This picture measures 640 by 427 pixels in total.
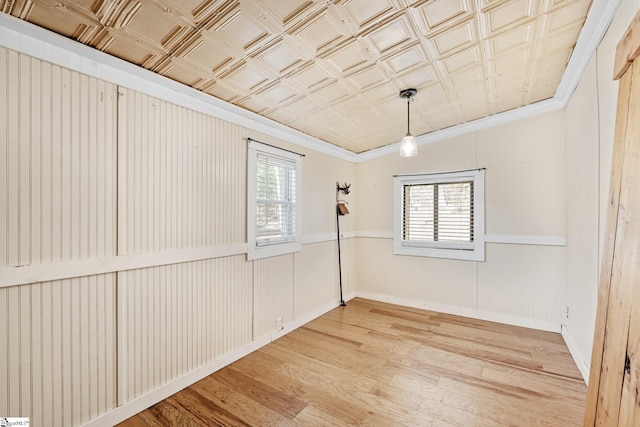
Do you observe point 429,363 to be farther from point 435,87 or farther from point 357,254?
point 435,87

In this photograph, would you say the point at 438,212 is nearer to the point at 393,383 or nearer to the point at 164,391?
the point at 393,383

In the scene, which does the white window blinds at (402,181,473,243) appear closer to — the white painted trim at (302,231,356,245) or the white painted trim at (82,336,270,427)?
the white painted trim at (302,231,356,245)

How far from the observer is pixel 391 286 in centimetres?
437

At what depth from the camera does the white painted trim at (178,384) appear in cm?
183

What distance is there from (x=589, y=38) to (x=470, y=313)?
10.2 feet

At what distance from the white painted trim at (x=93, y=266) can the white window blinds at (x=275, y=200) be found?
66 cm

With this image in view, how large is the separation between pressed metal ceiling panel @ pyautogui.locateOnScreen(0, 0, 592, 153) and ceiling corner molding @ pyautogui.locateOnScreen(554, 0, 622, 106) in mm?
49

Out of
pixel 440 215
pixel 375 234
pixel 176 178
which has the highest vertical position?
pixel 176 178

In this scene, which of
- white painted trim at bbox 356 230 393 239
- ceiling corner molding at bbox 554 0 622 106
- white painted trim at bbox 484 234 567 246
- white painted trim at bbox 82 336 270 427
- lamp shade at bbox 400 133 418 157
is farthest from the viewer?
white painted trim at bbox 356 230 393 239

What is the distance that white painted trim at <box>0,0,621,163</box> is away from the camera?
1.50 m

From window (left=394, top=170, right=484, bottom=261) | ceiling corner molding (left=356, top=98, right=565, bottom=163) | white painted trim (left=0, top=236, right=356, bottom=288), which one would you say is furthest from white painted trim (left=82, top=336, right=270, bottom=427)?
ceiling corner molding (left=356, top=98, right=565, bottom=163)

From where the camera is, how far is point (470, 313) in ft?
12.2

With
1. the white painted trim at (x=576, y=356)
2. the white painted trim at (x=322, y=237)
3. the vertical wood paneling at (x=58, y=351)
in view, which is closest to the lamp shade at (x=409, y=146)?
the white painted trim at (x=322, y=237)

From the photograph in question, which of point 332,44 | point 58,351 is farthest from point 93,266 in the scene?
point 332,44
